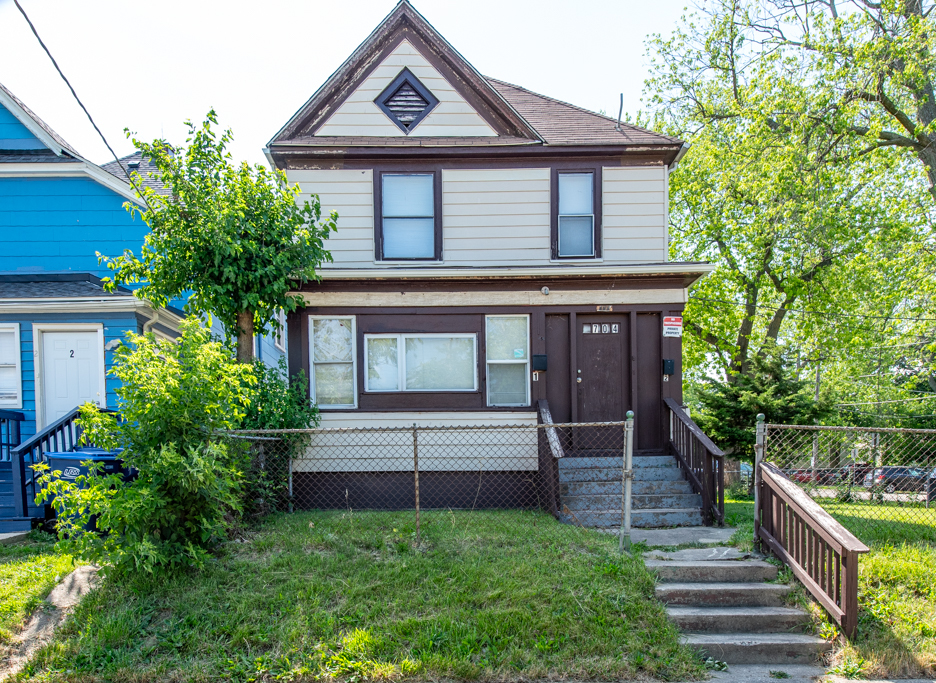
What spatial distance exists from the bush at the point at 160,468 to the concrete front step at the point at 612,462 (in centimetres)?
487

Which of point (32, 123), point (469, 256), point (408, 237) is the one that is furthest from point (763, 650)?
point (32, 123)

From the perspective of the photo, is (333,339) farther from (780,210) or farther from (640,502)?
(780,210)

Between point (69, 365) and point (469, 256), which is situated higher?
point (469, 256)

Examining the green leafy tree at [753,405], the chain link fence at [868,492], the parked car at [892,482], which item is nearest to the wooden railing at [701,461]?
the chain link fence at [868,492]

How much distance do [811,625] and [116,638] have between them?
5889 mm

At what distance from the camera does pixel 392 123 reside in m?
9.48

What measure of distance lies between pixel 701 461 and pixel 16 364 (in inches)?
424

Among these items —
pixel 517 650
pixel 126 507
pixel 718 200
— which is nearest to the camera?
pixel 517 650

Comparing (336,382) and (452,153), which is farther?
(452,153)

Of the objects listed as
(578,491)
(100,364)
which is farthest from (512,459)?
(100,364)

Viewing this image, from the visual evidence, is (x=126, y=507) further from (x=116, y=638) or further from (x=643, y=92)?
(x=643, y=92)

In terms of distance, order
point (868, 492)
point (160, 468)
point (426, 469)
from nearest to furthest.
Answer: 1. point (160, 468)
2. point (868, 492)
3. point (426, 469)

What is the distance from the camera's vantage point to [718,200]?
17656 mm

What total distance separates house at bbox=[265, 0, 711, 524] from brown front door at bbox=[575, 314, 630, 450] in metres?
0.02
